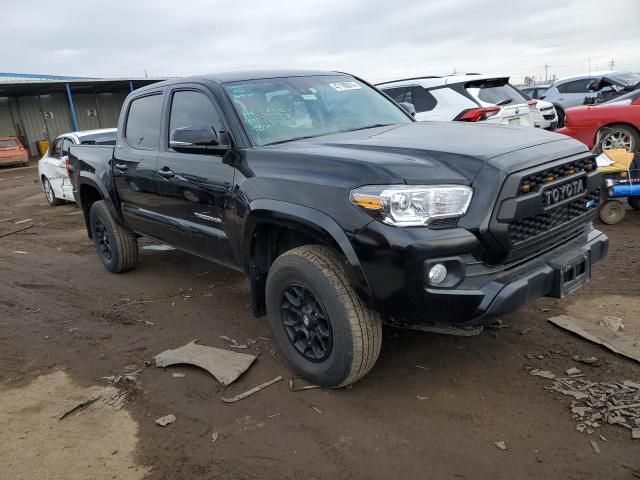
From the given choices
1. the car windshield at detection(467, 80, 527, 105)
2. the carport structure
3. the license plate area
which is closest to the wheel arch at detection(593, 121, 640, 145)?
the car windshield at detection(467, 80, 527, 105)

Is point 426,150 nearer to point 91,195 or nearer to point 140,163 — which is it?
point 140,163

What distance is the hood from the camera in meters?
2.60

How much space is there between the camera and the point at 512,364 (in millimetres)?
3289

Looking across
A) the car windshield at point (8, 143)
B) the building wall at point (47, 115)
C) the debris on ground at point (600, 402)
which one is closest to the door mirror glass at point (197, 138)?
the debris on ground at point (600, 402)

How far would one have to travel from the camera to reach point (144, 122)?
4773mm

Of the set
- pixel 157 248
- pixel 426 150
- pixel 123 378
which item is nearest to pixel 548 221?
pixel 426 150

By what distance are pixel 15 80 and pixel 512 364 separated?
92.0ft

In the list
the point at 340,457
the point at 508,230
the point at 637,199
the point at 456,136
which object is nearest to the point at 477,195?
the point at 508,230

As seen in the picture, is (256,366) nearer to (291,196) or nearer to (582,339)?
(291,196)

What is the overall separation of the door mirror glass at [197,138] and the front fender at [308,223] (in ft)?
1.86

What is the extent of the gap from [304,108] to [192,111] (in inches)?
35.6

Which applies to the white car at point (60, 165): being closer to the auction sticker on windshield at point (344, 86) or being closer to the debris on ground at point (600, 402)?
the auction sticker on windshield at point (344, 86)

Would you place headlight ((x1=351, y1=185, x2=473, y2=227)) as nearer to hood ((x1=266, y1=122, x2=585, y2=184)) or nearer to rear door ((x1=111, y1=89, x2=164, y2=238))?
hood ((x1=266, y1=122, x2=585, y2=184))

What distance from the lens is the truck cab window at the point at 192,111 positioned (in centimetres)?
378
